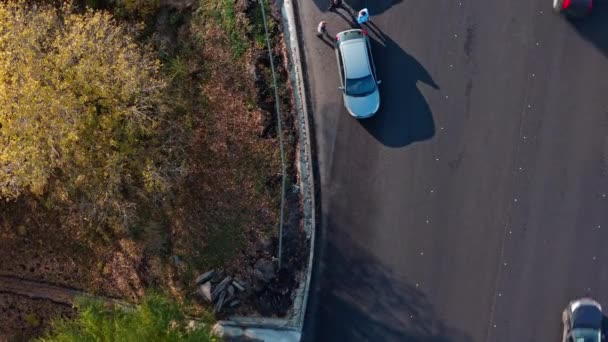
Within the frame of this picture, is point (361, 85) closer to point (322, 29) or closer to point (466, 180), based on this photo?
point (322, 29)

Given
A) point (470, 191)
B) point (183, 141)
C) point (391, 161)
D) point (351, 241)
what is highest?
point (183, 141)

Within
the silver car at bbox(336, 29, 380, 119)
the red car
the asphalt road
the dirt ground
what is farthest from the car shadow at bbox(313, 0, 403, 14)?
the red car

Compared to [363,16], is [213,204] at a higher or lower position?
lower

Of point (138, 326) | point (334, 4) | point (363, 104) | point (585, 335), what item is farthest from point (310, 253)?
point (585, 335)

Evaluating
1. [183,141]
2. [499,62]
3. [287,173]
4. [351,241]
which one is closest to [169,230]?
[183,141]

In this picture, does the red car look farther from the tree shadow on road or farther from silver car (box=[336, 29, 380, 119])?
silver car (box=[336, 29, 380, 119])

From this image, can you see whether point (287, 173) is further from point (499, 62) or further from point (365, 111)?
point (499, 62)
